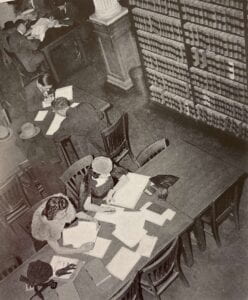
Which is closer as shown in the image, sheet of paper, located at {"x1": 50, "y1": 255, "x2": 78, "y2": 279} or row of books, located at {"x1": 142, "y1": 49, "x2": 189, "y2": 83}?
sheet of paper, located at {"x1": 50, "y1": 255, "x2": 78, "y2": 279}

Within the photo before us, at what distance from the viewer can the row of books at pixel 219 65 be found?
5.80 metres

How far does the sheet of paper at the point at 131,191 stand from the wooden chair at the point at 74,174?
0.66m

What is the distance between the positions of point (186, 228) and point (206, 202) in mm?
382

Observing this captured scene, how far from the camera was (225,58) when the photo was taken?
19.2 ft

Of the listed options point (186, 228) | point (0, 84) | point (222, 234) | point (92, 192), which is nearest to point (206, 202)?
point (186, 228)

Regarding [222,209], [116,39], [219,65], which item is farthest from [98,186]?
[116,39]

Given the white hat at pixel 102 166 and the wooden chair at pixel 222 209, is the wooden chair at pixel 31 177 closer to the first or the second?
the white hat at pixel 102 166

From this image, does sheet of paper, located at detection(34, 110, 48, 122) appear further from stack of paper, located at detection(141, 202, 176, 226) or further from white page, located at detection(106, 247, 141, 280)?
white page, located at detection(106, 247, 141, 280)

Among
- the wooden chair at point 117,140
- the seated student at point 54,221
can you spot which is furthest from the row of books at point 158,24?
the seated student at point 54,221

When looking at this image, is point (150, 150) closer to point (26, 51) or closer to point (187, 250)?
point (187, 250)

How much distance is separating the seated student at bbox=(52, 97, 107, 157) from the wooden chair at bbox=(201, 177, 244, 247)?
81.2 inches

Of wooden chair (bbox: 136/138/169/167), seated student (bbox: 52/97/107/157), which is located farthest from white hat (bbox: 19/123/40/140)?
wooden chair (bbox: 136/138/169/167)

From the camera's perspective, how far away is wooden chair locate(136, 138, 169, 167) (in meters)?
5.61

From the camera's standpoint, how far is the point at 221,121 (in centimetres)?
677
